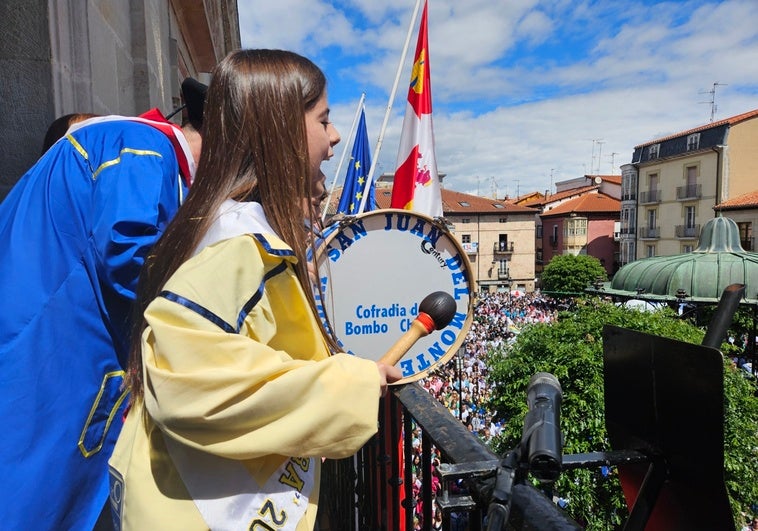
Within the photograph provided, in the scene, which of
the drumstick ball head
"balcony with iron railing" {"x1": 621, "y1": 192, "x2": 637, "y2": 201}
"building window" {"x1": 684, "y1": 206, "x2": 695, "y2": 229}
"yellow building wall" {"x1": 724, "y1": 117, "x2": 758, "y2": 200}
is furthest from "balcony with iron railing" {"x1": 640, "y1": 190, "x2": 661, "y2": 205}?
the drumstick ball head

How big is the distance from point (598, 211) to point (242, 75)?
61.4m

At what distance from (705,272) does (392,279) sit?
1587 cm

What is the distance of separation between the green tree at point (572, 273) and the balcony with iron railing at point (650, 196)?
688cm

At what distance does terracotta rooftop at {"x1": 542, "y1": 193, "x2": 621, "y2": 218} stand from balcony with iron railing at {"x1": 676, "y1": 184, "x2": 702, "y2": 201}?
13.6 metres

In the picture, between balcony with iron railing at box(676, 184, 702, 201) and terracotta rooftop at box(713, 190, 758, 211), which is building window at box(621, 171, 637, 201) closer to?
balcony with iron railing at box(676, 184, 702, 201)

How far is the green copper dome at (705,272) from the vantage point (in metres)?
15.5

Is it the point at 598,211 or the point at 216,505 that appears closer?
the point at 216,505

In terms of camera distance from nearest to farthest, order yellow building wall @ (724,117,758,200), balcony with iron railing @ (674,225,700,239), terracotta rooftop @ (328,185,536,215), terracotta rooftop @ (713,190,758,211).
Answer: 1. terracotta rooftop @ (713,190,758,211)
2. yellow building wall @ (724,117,758,200)
3. balcony with iron railing @ (674,225,700,239)
4. terracotta rooftop @ (328,185,536,215)

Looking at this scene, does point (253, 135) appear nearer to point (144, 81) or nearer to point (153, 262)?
point (153, 262)

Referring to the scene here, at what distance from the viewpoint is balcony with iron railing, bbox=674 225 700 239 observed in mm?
42656

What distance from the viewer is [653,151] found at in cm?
4728

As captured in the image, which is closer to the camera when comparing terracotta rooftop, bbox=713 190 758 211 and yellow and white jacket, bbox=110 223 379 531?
yellow and white jacket, bbox=110 223 379 531

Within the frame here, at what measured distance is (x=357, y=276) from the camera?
9.04 feet

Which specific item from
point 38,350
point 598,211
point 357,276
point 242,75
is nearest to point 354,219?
point 357,276
